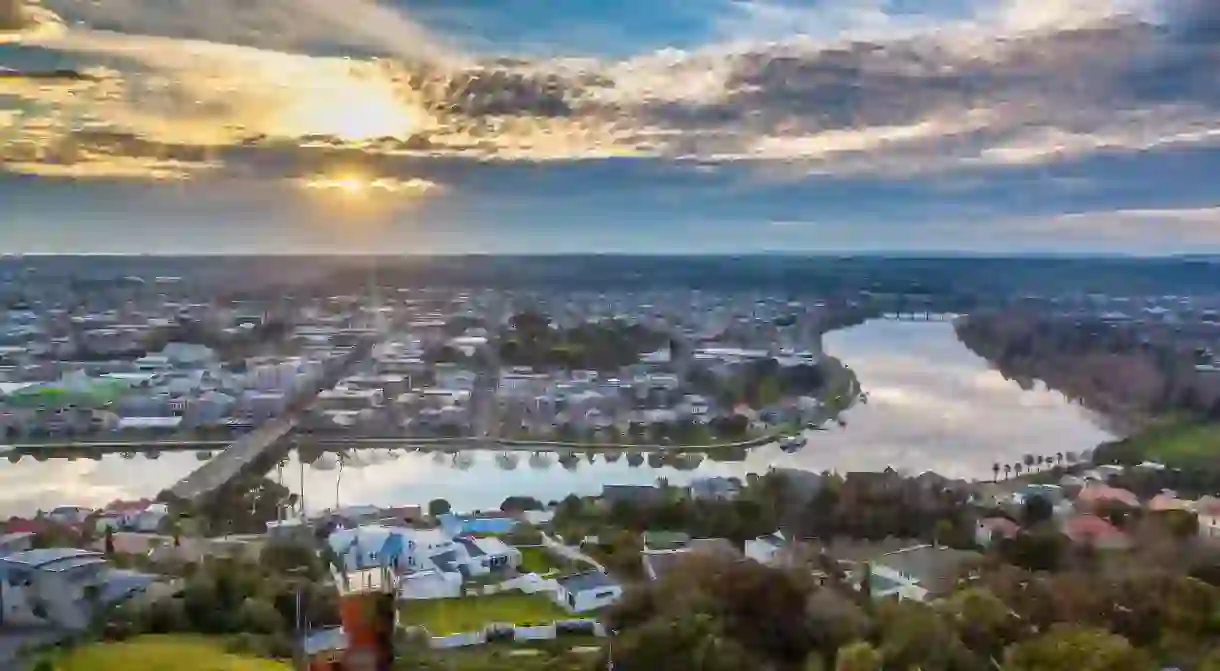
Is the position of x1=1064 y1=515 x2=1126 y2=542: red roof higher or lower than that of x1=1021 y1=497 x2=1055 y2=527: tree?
lower

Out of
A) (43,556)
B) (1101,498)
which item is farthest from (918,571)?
(43,556)

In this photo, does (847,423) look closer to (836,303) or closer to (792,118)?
(836,303)

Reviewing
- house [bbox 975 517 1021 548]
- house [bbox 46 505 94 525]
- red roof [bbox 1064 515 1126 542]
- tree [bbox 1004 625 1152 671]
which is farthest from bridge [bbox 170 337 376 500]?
red roof [bbox 1064 515 1126 542]

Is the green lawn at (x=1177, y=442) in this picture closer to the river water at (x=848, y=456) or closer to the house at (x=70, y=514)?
the river water at (x=848, y=456)

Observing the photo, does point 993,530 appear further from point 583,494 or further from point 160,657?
point 160,657

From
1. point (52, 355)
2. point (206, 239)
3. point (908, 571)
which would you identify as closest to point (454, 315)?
point (206, 239)

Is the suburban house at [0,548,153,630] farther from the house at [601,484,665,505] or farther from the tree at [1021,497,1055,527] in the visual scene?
the tree at [1021,497,1055,527]
